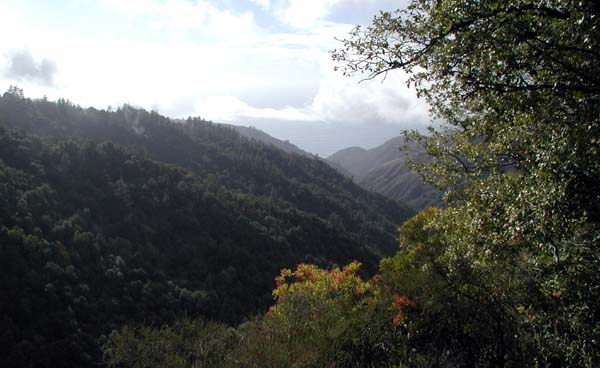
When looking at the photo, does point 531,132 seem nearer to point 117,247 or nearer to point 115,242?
point 117,247

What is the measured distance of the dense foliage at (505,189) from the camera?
4957mm

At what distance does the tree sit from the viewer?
4.89m

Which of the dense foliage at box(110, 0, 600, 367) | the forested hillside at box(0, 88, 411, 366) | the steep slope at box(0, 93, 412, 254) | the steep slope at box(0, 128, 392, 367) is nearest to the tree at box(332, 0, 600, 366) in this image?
the dense foliage at box(110, 0, 600, 367)

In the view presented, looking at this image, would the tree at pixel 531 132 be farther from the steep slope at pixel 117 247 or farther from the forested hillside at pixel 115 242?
the steep slope at pixel 117 247

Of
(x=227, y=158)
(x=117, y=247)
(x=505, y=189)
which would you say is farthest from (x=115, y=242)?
(x=227, y=158)

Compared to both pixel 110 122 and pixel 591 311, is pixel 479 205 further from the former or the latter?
pixel 110 122

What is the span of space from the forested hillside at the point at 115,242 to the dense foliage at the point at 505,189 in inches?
1188

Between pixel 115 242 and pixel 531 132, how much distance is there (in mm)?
61178

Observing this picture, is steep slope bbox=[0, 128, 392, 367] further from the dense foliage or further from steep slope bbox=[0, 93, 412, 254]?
the dense foliage

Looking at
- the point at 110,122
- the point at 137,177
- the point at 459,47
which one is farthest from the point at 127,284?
the point at 110,122

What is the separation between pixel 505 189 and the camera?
572 cm

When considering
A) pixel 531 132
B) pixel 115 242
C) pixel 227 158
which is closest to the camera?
pixel 531 132

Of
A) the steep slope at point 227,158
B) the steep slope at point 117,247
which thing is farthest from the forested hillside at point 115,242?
the steep slope at point 227,158

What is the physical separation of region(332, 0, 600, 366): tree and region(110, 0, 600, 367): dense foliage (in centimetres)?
2
